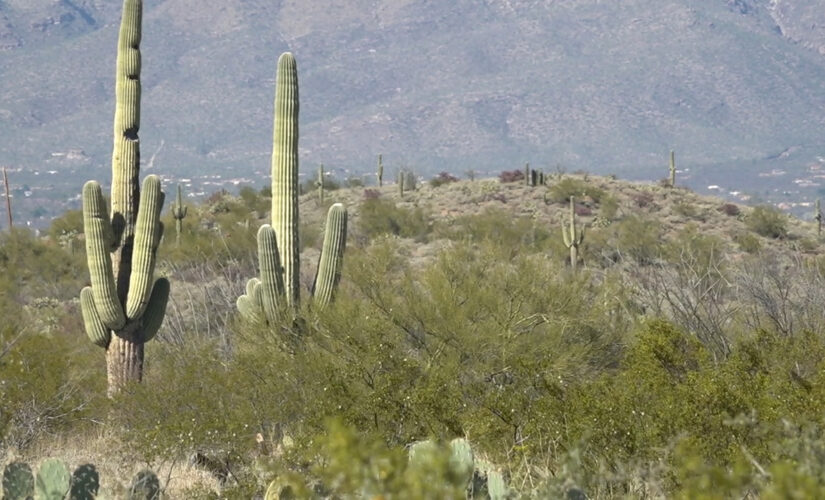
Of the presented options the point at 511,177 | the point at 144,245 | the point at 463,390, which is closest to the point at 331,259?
the point at 144,245

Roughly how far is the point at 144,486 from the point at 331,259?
7271mm

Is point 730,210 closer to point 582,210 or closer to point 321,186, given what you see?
point 582,210

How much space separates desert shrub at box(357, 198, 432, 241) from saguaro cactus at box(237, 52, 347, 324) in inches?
998

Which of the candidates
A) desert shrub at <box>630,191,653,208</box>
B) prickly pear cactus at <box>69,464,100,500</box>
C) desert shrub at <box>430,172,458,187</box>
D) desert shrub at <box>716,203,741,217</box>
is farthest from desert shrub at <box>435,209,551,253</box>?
prickly pear cactus at <box>69,464,100,500</box>

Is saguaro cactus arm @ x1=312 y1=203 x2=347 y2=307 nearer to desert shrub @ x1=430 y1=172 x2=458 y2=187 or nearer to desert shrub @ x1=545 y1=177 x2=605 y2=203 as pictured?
desert shrub @ x1=545 y1=177 x2=605 y2=203

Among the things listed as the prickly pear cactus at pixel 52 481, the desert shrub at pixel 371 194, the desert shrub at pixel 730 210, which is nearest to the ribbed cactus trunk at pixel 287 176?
the prickly pear cactus at pixel 52 481

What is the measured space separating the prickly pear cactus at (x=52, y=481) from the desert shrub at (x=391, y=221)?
108 feet

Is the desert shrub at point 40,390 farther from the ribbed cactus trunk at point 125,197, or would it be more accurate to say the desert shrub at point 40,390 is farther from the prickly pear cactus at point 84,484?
the prickly pear cactus at point 84,484

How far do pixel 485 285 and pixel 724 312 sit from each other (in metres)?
3.30

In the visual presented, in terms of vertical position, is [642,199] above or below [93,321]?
below

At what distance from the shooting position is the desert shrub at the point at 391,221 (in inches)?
1689

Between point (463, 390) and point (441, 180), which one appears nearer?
point (463, 390)

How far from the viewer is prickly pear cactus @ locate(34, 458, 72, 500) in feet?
29.1

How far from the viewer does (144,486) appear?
8.87 meters
